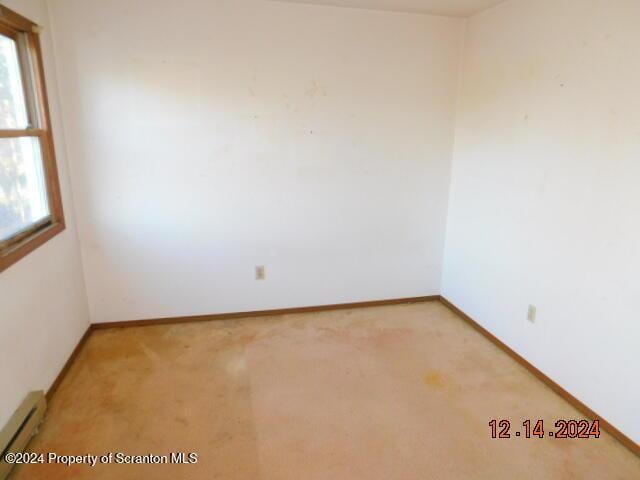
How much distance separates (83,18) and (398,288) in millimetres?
3009

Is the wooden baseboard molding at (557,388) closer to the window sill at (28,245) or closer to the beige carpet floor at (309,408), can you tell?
the beige carpet floor at (309,408)

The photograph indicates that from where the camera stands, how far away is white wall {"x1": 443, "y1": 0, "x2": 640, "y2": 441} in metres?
1.85

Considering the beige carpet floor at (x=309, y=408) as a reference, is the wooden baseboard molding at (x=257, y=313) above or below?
above

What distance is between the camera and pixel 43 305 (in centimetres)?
216

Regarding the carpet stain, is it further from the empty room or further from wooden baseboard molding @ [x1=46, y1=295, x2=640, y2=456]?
wooden baseboard molding @ [x1=46, y1=295, x2=640, y2=456]

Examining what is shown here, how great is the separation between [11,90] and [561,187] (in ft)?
9.93

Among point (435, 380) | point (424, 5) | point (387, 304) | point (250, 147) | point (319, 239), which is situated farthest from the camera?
point (387, 304)

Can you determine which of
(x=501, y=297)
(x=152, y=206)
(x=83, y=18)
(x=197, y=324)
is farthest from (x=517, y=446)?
(x=83, y=18)

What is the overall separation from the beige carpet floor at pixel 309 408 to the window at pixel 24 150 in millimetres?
919

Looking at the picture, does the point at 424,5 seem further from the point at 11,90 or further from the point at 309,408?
the point at 309,408

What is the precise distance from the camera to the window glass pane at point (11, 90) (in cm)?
198

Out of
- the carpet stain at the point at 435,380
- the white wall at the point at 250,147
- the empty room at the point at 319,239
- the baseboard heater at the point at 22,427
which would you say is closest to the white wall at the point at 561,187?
the empty room at the point at 319,239

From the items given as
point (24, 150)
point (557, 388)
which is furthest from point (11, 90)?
point (557, 388)

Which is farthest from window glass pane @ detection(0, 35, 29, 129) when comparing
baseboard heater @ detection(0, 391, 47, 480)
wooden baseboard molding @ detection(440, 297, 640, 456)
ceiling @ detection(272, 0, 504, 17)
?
wooden baseboard molding @ detection(440, 297, 640, 456)
